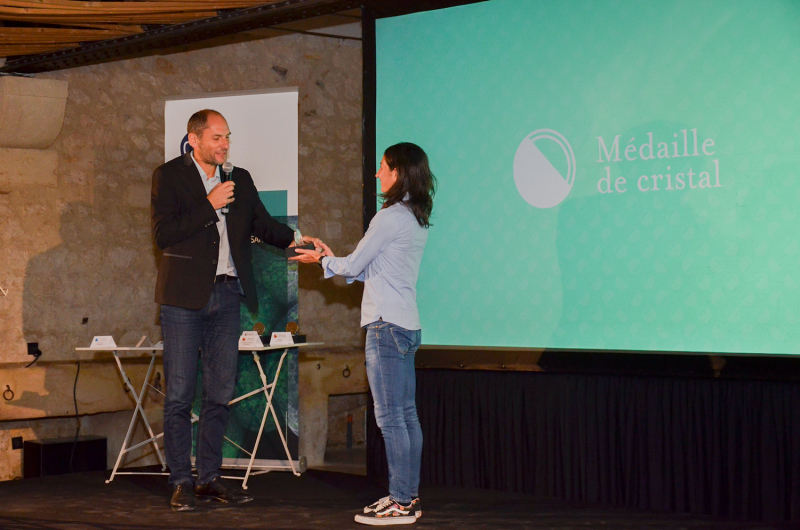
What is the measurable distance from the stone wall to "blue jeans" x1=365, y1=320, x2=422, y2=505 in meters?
2.77

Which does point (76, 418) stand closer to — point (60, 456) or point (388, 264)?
point (60, 456)

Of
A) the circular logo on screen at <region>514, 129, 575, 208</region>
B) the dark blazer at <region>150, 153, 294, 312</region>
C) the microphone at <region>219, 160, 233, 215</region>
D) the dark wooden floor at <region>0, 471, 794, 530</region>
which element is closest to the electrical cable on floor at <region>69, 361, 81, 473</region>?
the dark wooden floor at <region>0, 471, 794, 530</region>

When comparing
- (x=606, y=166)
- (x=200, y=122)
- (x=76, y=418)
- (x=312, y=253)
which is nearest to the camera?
(x=312, y=253)

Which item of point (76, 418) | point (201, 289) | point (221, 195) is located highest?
point (221, 195)

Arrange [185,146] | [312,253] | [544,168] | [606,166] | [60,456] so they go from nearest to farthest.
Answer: [312,253] < [606,166] < [544,168] < [185,146] < [60,456]

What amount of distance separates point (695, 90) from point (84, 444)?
4096mm

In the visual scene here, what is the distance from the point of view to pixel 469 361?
13.5 ft

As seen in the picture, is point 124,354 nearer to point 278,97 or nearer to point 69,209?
point 69,209

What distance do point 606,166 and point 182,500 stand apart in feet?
8.44

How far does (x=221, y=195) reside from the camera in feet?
11.4

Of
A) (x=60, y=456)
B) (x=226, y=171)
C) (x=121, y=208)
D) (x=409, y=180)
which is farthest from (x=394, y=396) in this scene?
(x=121, y=208)

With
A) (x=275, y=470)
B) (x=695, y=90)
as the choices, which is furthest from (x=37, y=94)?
(x=695, y=90)

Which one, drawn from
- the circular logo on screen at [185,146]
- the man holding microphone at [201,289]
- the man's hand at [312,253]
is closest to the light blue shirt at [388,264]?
the man's hand at [312,253]

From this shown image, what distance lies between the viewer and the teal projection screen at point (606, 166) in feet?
11.2
